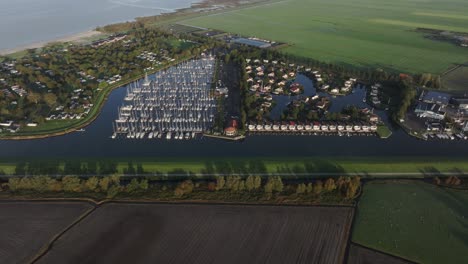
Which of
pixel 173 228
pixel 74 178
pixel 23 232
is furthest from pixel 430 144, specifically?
pixel 23 232

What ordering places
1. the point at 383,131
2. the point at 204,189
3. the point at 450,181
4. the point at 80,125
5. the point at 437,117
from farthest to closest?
the point at 437,117 → the point at 80,125 → the point at 383,131 → the point at 450,181 → the point at 204,189

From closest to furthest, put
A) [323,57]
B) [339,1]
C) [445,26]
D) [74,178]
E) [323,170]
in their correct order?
[74,178]
[323,170]
[323,57]
[445,26]
[339,1]

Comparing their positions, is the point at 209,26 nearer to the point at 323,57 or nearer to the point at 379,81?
the point at 323,57

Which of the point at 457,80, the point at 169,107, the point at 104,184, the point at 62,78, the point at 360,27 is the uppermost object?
the point at 360,27

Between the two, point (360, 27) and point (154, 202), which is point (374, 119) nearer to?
point (154, 202)

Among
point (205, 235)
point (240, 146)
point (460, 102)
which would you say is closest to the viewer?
point (205, 235)

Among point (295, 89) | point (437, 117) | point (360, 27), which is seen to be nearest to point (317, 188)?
point (437, 117)

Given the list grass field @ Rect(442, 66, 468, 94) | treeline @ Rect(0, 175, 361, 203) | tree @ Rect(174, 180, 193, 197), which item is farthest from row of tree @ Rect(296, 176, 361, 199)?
grass field @ Rect(442, 66, 468, 94)
